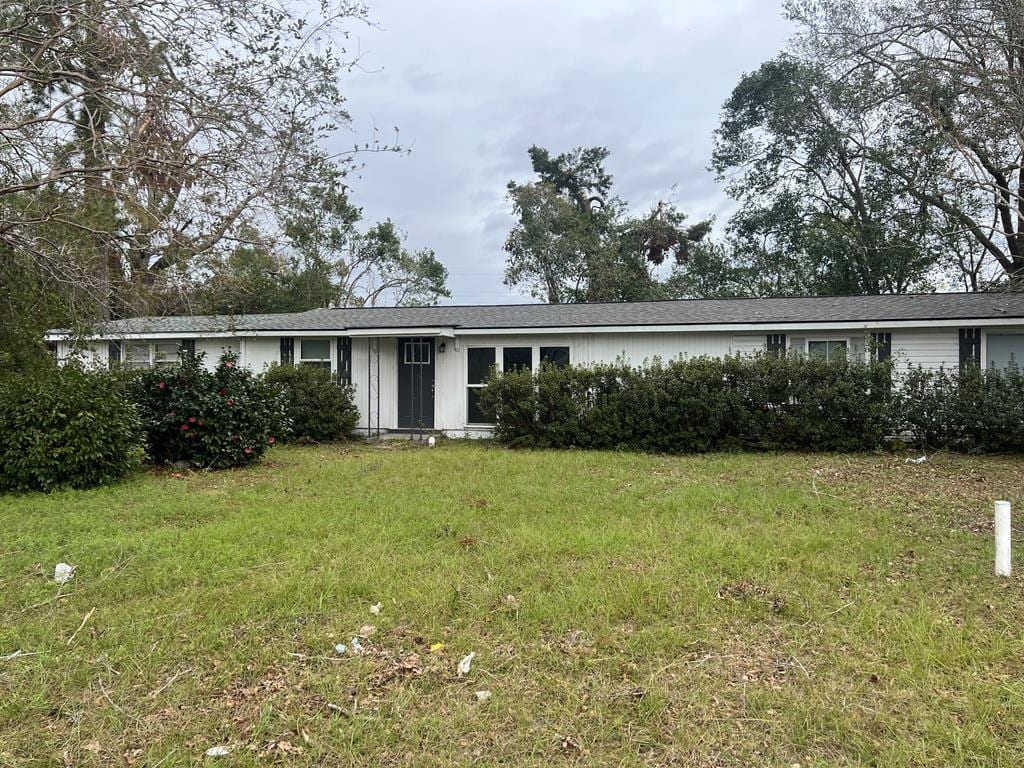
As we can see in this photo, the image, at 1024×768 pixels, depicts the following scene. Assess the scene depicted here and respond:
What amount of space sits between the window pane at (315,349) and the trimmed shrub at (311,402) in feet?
4.46

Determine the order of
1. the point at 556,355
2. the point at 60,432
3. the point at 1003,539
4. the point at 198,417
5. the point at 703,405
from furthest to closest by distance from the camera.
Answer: the point at 556,355, the point at 703,405, the point at 198,417, the point at 60,432, the point at 1003,539

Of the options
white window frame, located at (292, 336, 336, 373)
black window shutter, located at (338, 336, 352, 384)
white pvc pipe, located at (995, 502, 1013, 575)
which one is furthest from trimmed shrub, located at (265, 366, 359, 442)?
white pvc pipe, located at (995, 502, 1013, 575)

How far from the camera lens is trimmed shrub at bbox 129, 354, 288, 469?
927 centimetres

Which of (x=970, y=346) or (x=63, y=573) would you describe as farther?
(x=970, y=346)

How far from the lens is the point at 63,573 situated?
14.5 feet

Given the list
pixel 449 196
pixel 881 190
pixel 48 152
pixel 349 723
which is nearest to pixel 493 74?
pixel 449 196

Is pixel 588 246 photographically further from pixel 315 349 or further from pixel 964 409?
pixel 964 409

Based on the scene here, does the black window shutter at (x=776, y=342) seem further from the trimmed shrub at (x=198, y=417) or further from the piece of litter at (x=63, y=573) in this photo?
the piece of litter at (x=63, y=573)

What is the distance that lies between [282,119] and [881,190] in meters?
22.0

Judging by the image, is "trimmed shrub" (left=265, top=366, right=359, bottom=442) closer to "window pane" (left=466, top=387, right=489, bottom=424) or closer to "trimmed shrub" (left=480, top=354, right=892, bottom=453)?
"window pane" (left=466, top=387, right=489, bottom=424)

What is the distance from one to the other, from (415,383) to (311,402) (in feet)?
7.89

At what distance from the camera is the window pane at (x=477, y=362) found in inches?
542

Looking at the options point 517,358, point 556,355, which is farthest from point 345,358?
point 556,355

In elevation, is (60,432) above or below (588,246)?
below
